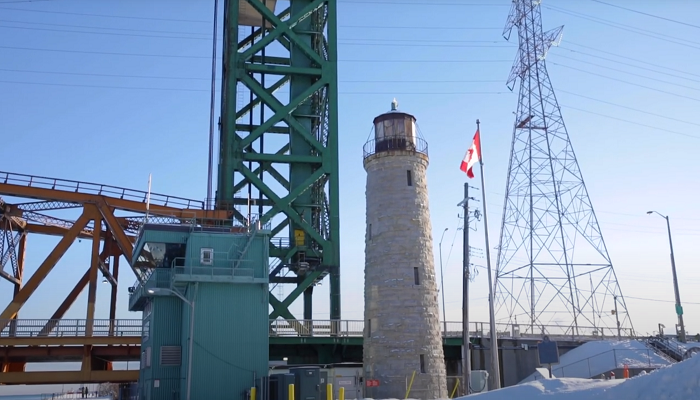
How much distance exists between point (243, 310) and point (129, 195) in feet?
57.5

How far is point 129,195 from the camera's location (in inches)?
2058

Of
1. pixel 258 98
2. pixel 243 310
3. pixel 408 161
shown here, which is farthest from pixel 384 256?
pixel 258 98

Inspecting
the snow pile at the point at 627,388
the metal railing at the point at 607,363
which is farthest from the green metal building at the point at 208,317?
the metal railing at the point at 607,363

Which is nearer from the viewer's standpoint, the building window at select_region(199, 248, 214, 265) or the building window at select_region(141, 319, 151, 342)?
the building window at select_region(199, 248, 214, 265)

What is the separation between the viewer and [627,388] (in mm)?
17891

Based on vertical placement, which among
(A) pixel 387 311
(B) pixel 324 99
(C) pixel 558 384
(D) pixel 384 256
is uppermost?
(B) pixel 324 99

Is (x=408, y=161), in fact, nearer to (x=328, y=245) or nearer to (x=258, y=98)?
(x=328, y=245)

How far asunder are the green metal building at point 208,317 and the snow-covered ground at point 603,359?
2068 cm

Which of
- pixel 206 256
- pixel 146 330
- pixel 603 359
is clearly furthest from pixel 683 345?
pixel 146 330

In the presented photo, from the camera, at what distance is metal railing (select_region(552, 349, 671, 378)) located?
49500 millimetres

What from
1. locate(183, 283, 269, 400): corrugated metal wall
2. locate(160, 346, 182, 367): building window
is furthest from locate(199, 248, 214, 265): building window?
locate(160, 346, 182, 367): building window

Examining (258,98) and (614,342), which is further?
(258,98)

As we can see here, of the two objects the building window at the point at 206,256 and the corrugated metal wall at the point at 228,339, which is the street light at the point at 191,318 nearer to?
the corrugated metal wall at the point at 228,339

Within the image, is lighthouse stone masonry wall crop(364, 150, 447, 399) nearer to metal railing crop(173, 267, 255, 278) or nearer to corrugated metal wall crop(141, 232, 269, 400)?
corrugated metal wall crop(141, 232, 269, 400)
